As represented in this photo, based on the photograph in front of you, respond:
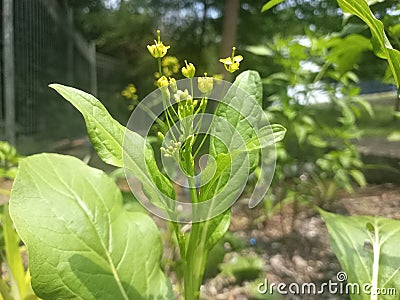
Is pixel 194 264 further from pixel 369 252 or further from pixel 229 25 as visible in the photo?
pixel 229 25

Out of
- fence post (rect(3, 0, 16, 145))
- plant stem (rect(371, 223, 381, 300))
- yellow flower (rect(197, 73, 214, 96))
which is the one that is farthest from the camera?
fence post (rect(3, 0, 16, 145))

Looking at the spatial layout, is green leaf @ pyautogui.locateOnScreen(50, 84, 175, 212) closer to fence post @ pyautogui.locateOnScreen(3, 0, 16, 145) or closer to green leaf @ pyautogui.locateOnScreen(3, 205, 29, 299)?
green leaf @ pyautogui.locateOnScreen(3, 205, 29, 299)

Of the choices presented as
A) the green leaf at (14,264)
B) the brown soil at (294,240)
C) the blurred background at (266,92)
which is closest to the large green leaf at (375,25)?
the blurred background at (266,92)

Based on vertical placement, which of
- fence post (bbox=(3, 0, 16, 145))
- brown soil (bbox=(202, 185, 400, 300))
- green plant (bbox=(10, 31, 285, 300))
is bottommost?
brown soil (bbox=(202, 185, 400, 300))

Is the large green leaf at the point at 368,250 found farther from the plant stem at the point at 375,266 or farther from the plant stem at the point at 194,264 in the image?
the plant stem at the point at 194,264

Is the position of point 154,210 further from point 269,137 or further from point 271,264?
point 271,264

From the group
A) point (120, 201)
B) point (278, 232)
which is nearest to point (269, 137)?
point (120, 201)

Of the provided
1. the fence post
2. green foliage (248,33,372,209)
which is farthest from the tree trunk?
green foliage (248,33,372,209)
